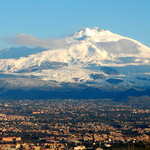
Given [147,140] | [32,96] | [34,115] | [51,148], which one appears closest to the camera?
[51,148]

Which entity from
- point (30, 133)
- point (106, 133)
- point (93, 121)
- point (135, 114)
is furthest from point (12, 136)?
point (135, 114)

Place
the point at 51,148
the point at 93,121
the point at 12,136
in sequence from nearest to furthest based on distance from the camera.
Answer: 1. the point at 51,148
2. the point at 12,136
3. the point at 93,121

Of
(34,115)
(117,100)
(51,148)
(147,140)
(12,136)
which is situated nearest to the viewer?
(51,148)

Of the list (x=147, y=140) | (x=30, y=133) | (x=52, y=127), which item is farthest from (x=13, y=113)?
(x=147, y=140)

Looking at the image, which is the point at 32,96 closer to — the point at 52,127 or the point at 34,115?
the point at 34,115

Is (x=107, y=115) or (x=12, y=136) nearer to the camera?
(x=12, y=136)

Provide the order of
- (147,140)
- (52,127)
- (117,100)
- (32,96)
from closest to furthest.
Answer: (147,140), (52,127), (117,100), (32,96)

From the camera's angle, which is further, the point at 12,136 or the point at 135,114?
the point at 135,114

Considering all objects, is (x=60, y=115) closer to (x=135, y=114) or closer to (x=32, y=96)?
(x=135, y=114)
